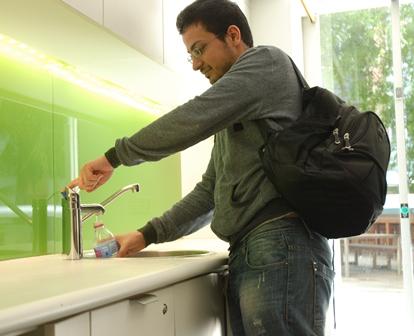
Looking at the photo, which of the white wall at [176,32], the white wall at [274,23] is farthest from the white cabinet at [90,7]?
the white wall at [274,23]

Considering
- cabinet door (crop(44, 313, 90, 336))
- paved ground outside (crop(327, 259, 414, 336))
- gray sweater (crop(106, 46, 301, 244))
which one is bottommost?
paved ground outside (crop(327, 259, 414, 336))

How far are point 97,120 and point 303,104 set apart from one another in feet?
3.23

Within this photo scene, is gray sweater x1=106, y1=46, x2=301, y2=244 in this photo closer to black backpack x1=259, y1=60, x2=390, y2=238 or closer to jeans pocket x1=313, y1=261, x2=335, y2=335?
black backpack x1=259, y1=60, x2=390, y2=238

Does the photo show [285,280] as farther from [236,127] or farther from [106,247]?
[106,247]

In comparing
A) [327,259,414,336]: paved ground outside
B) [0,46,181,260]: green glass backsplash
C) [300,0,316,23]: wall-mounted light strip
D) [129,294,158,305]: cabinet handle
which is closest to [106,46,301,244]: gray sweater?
[129,294,158,305]: cabinet handle

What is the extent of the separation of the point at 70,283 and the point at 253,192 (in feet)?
1.50

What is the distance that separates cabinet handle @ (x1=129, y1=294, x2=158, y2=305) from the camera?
3.25 feet

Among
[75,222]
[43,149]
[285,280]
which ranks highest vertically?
[43,149]

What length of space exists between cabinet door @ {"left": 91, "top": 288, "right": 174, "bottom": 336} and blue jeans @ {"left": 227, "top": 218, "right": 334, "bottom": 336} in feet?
0.59

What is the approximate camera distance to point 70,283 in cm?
92

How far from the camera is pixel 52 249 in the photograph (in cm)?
167

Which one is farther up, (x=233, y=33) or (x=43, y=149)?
(x=233, y=33)

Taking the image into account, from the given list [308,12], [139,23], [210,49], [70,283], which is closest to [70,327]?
[70,283]

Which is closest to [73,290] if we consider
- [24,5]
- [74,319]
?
[74,319]
